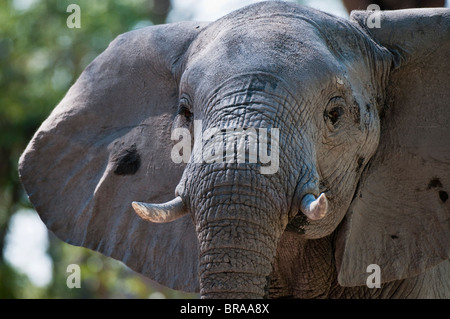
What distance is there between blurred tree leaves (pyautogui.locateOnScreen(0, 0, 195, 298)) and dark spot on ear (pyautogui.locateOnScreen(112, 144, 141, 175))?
11956 mm

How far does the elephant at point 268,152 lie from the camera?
366cm

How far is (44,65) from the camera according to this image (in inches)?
807

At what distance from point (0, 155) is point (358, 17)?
56.6ft

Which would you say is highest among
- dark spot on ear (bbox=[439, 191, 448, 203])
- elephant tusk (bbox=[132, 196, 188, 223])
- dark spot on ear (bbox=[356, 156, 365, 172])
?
elephant tusk (bbox=[132, 196, 188, 223])

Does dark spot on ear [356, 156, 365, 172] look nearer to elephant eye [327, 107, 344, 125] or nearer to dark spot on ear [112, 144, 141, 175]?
elephant eye [327, 107, 344, 125]

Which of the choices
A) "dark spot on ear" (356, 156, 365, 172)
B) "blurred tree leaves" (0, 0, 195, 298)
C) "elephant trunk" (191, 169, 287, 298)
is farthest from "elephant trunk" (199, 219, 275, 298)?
"blurred tree leaves" (0, 0, 195, 298)

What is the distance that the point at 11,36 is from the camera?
63.5 feet

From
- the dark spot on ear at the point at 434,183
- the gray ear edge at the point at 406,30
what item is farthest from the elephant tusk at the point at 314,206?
the gray ear edge at the point at 406,30

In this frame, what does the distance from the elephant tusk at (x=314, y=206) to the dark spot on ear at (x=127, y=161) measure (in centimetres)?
140

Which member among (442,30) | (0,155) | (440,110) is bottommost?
(0,155)

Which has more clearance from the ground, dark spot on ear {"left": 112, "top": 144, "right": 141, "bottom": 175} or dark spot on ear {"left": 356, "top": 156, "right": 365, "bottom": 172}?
dark spot on ear {"left": 356, "top": 156, "right": 365, "bottom": 172}

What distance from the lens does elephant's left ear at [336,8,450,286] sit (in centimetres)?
445

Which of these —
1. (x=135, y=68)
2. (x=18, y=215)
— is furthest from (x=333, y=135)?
(x=18, y=215)
